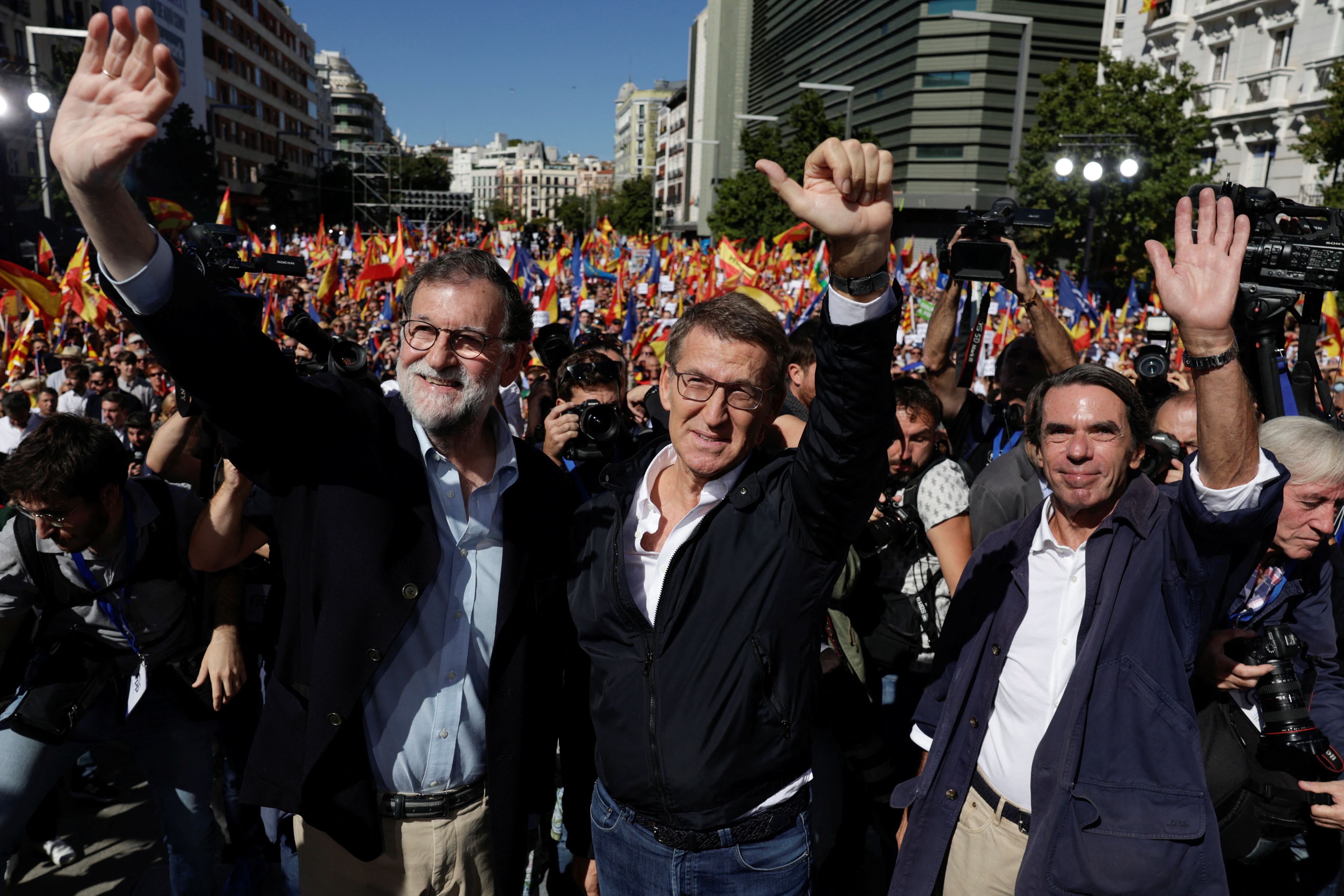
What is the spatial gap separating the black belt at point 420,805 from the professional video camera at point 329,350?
1.30 meters

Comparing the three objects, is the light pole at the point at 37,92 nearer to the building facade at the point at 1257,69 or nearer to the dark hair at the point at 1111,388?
the dark hair at the point at 1111,388

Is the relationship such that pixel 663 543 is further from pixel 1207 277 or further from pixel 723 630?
pixel 1207 277

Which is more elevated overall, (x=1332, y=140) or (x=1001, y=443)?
(x=1332, y=140)

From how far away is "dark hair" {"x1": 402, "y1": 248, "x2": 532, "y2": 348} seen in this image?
2.29 m

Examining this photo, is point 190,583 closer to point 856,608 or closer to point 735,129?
point 856,608

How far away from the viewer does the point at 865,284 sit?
5.69ft

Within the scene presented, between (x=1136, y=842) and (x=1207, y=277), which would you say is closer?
(x=1207, y=277)

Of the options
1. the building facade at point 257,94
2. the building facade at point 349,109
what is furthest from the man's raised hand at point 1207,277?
the building facade at point 349,109

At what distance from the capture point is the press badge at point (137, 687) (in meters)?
3.03

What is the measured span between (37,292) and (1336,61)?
24.9m

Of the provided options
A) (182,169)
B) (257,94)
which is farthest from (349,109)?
(182,169)

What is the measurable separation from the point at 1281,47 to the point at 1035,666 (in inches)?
1281

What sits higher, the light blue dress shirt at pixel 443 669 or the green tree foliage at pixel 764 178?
the green tree foliage at pixel 764 178

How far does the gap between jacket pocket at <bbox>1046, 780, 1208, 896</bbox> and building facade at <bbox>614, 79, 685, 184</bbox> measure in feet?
497
